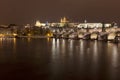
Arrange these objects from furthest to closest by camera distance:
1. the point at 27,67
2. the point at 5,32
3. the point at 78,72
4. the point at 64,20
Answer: the point at 64,20 < the point at 5,32 < the point at 27,67 < the point at 78,72

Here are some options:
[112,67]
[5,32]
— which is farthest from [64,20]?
[112,67]

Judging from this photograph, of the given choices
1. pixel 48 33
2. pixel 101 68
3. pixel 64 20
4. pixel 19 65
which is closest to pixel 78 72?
pixel 101 68

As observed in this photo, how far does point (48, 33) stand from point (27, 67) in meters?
38.4

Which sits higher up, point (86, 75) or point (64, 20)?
point (64, 20)

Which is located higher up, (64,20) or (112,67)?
(64,20)

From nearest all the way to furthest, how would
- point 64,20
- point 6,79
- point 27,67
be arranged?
point 6,79 < point 27,67 < point 64,20

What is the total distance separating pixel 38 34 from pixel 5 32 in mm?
7534

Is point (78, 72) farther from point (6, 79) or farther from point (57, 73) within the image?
point (6, 79)

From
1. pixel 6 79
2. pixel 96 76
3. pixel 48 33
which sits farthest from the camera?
pixel 48 33

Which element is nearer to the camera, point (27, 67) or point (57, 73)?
point (57, 73)

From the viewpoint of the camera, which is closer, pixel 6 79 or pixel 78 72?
pixel 6 79

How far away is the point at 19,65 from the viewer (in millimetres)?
10523

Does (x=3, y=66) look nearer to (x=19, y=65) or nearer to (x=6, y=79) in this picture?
(x=19, y=65)

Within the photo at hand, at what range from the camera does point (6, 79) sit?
8070 mm
